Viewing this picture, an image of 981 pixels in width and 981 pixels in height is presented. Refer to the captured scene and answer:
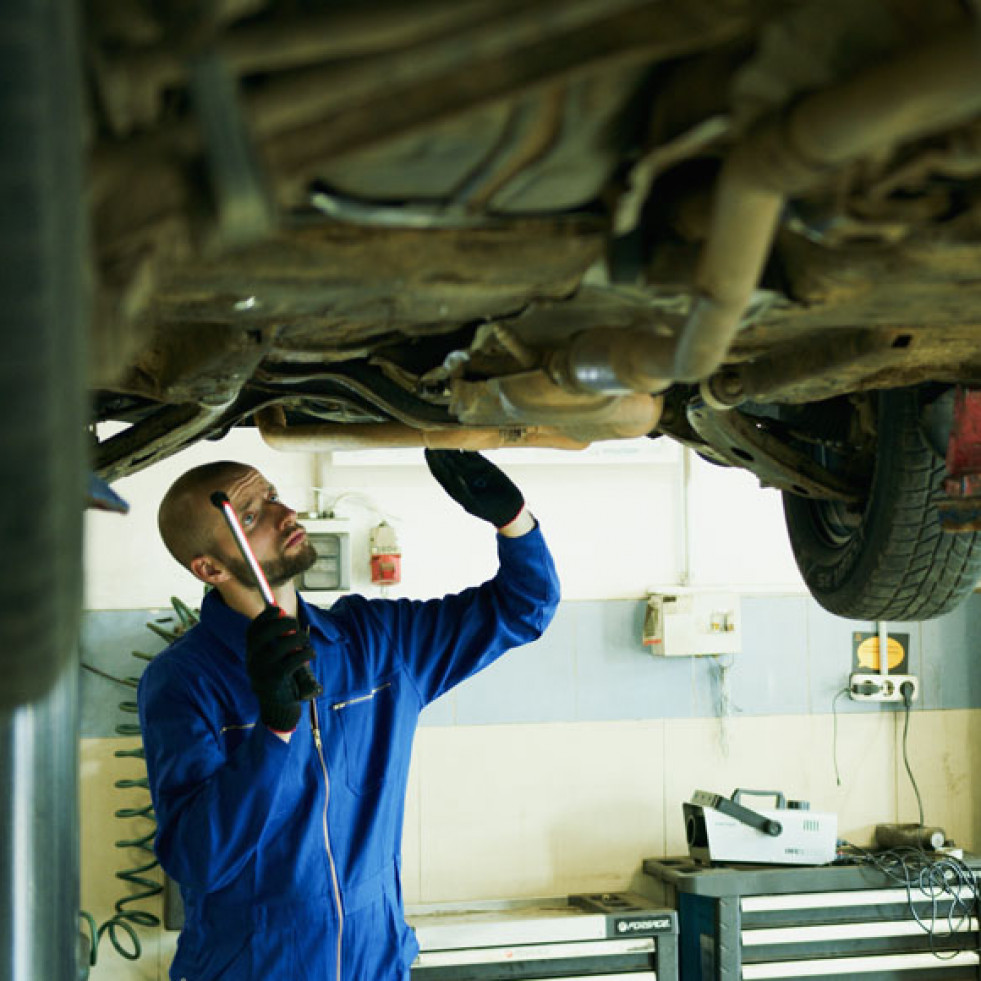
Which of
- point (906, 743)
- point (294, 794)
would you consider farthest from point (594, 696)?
point (294, 794)

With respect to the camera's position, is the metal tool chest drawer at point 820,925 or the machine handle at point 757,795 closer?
the metal tool chest drawer at point 820,925

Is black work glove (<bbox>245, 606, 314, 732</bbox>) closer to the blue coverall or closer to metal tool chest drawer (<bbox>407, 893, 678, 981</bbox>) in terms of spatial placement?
the blue coverall

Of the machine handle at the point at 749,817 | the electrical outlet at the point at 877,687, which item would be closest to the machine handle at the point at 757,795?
the machine handle at the point at 749,817

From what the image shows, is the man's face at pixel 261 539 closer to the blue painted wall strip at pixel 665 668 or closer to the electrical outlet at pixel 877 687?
the blue painted wall strip at pixel 665 668

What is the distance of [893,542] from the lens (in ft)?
4.63

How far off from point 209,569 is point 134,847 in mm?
1805

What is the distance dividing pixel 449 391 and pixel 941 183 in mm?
649

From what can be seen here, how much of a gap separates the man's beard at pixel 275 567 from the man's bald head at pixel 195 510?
0.15 ft

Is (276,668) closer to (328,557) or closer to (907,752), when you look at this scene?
(328,557)

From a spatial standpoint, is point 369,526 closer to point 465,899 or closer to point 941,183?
point 465,899

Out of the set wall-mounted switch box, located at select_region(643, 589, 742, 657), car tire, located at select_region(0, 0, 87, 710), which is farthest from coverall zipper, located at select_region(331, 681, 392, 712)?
wall-mounted switch box, located at select_region(643, 589, 742, 657)

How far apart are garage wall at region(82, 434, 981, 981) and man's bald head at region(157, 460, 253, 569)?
1.57 meters

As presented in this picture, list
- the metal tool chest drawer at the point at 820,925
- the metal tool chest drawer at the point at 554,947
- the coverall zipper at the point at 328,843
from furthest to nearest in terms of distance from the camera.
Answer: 1. the metal tool chest drawer at the point at 820,925
2. the metal tool chest drawer at the point at 554,947
3. the coverall zipper at the point at 328,843

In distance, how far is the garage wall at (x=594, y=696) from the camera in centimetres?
344
